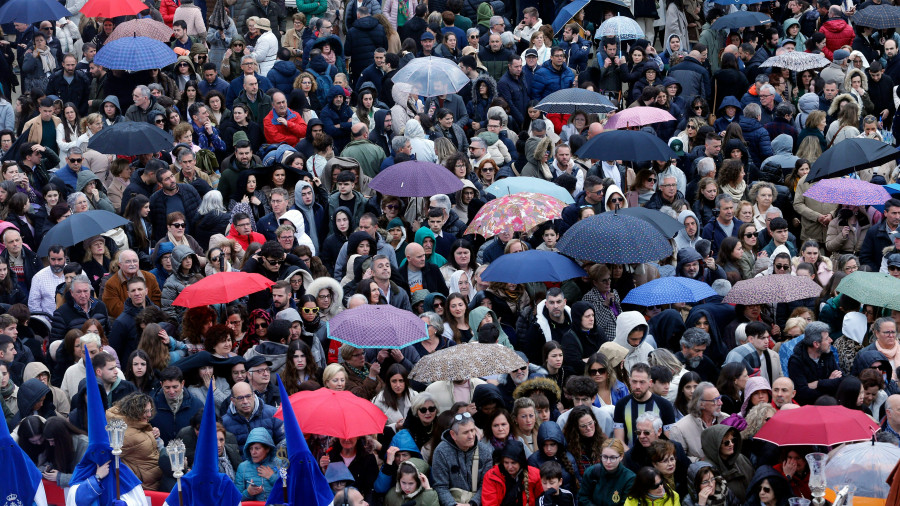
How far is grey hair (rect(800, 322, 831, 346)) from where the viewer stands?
12.5 meters

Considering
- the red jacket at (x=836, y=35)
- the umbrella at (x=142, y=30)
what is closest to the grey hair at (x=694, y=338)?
the umbrella at (x=142, y=30)

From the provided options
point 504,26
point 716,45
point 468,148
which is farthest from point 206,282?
point 716,45

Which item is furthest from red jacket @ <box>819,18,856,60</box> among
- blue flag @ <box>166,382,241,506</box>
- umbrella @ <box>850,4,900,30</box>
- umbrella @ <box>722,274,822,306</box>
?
blue flag @ <box>166,382,241,506</box>

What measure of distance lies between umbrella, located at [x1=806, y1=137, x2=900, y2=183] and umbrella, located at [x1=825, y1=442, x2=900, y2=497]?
5762 millimetres

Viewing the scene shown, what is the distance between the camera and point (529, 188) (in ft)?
52.3

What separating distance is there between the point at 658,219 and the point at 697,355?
2379 mm

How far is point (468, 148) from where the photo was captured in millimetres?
17797

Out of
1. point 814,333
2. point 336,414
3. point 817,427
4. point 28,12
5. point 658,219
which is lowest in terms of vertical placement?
point 658,219

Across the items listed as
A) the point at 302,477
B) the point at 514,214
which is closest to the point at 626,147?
the point at 514,214

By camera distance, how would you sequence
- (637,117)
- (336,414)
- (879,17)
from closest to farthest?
(336,414) → (637,117) → (879,17)

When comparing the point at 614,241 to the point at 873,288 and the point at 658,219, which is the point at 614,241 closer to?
the point at 658,219

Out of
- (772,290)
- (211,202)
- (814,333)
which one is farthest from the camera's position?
(211,202)

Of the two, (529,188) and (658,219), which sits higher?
(658,219)

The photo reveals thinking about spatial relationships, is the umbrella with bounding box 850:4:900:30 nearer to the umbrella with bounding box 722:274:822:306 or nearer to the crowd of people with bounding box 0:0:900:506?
the crowd of people with bounding box 0:0:900:506
